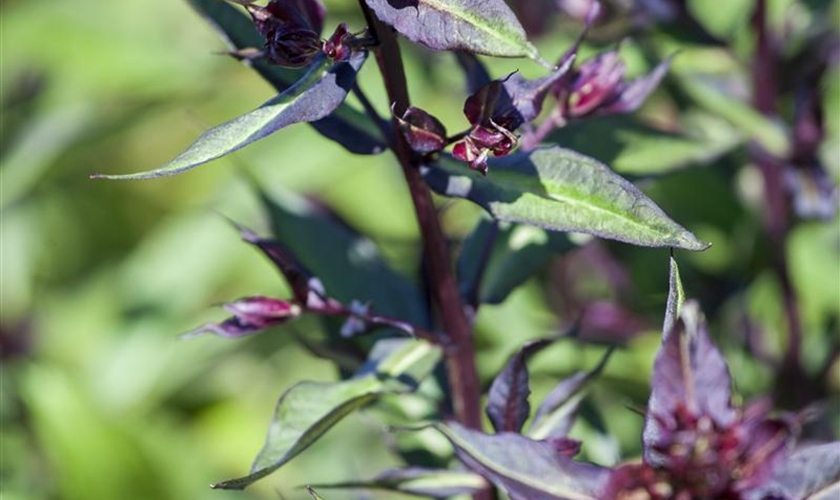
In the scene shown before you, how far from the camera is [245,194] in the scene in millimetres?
2154

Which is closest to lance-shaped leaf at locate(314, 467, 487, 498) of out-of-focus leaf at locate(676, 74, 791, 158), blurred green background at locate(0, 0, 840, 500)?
blurred green background at locate(0, 0, 840, 500)

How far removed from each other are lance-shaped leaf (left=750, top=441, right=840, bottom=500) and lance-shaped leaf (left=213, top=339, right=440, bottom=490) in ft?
0.99

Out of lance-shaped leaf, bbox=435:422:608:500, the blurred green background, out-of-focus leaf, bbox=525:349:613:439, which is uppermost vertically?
lance-shaped leaf, bbox=435:422:608:500

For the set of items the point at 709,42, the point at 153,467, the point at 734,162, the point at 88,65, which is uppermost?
the point at 709,42

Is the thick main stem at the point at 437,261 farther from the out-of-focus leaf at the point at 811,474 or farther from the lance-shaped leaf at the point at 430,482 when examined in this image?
the out-of-focus leaf at the point at 811,474

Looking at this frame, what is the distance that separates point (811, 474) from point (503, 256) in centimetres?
38

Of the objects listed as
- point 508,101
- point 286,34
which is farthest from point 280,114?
point 508,101

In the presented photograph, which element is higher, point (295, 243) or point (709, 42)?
point (709, 42)

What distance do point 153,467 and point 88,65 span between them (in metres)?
1.06

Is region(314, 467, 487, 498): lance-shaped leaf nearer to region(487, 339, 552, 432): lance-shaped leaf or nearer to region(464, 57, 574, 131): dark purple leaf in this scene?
region(487, 339, 552, 432): lance-shaped leaf

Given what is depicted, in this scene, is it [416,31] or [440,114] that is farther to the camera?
[440,114]

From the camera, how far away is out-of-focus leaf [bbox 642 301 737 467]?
2.47ft

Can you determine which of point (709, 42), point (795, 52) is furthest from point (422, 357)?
point (795, 52)

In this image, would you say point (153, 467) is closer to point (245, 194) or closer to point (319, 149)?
point (245, 194)
